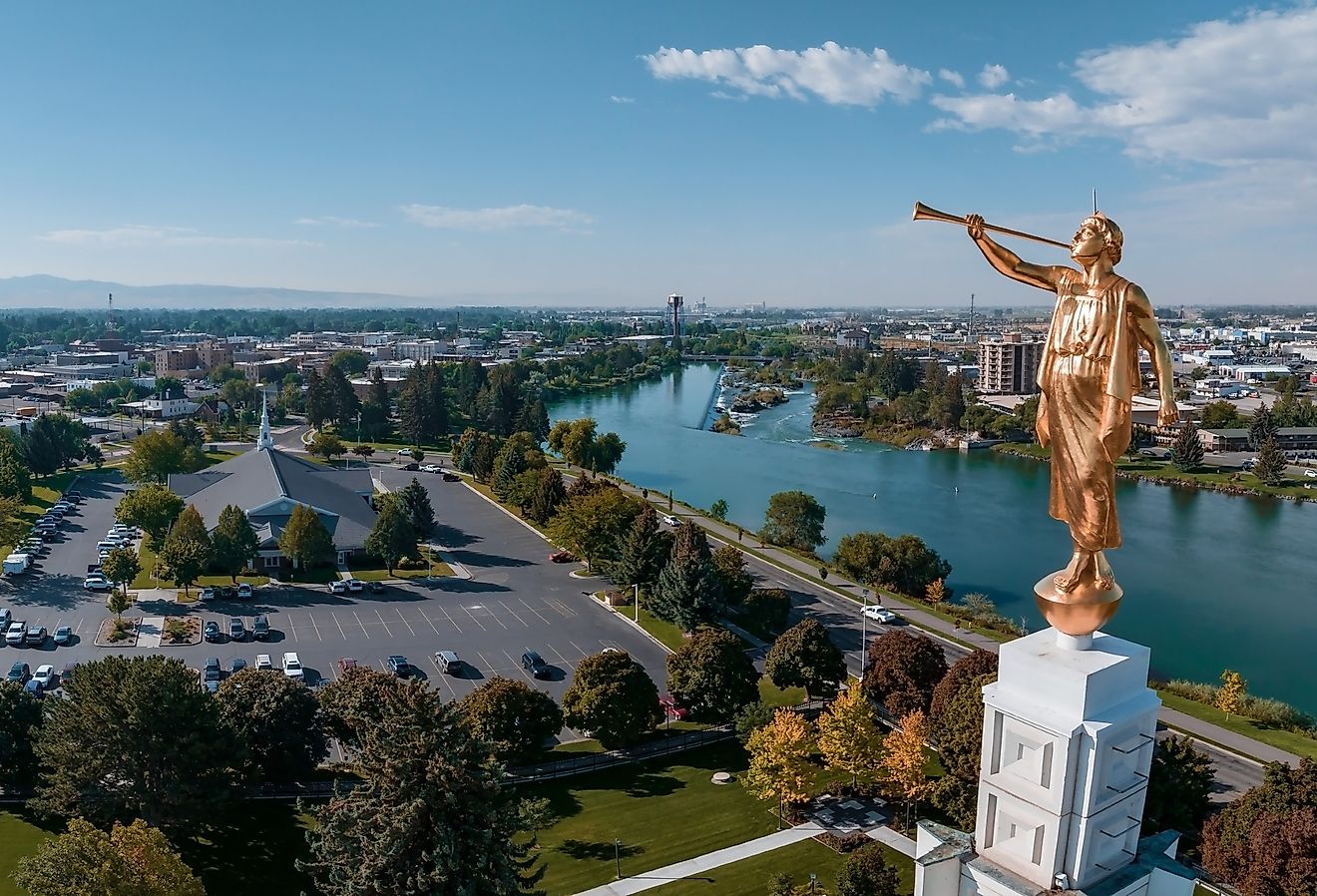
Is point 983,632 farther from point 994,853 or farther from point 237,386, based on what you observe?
point 237,386

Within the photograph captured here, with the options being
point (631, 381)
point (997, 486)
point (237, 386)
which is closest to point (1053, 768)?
point (997, 486)

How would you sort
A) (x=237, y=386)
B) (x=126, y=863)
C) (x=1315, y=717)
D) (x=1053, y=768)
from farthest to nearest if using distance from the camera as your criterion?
(x=237, y=386), (x=1315, y=717), (x=126, y=863), (x=1053, y=768)

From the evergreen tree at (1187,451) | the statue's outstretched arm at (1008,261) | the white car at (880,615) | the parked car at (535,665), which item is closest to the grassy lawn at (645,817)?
the parked car at (535,665)

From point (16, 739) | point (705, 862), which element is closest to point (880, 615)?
point (705, 862)

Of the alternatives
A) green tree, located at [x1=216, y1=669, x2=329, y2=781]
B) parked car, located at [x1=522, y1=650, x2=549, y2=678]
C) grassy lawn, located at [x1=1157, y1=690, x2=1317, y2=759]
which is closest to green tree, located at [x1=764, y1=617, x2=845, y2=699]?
parked car, located at [x1=522, y1=650, x2=549, y2=678]

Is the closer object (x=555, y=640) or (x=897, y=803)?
(x=897, y=803)

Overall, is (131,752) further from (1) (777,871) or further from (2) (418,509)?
(2) (418,509)
